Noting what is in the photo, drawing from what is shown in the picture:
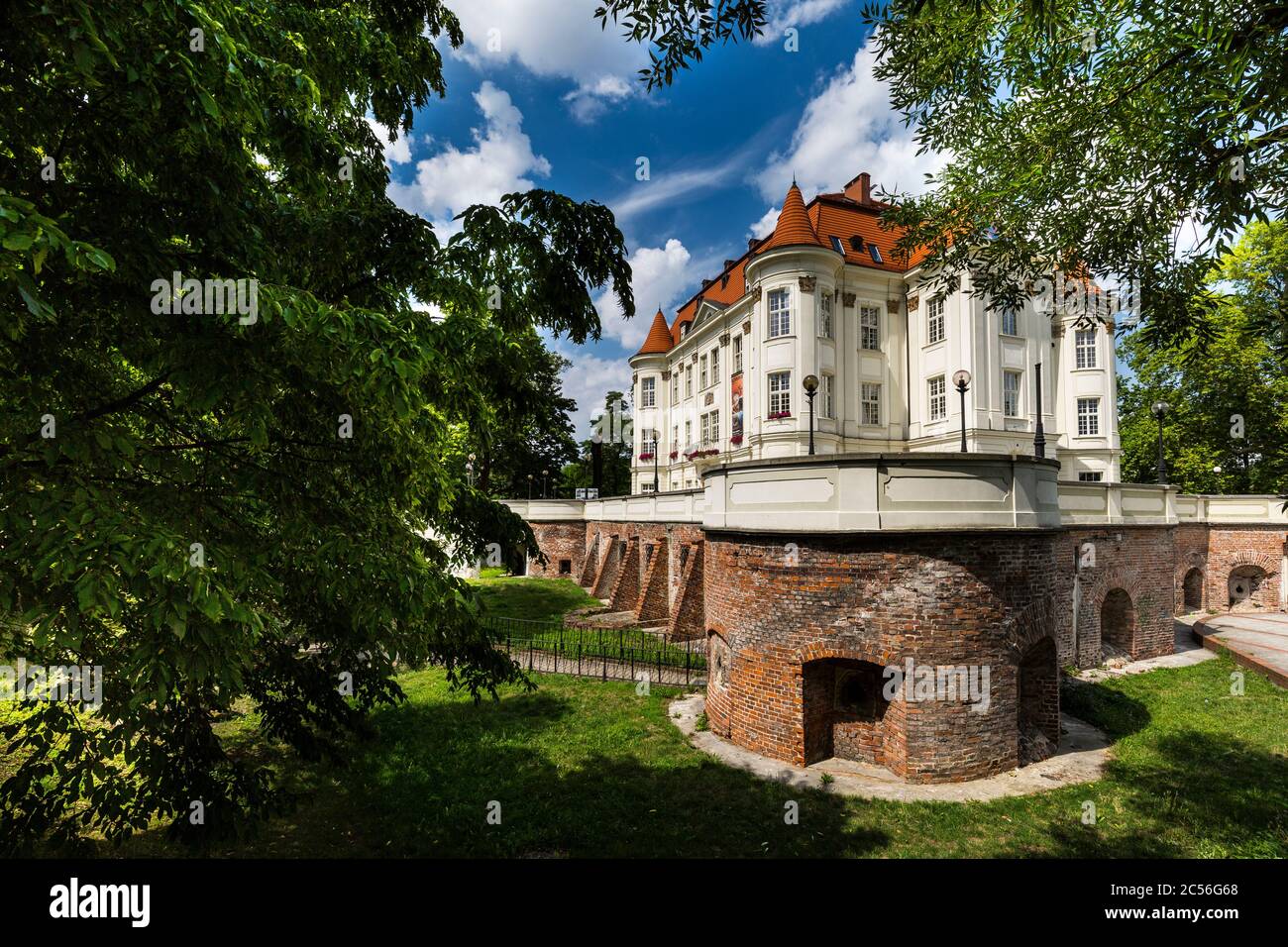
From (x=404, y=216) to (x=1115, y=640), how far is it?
19482 mm

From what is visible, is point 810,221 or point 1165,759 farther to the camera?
point 810,221

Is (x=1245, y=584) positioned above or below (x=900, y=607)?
below

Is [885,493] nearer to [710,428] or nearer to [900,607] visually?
[900,607]

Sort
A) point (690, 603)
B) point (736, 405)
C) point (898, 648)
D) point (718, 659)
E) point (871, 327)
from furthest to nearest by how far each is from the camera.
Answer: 1. point (736, 405)
2. point (871, 327)
3. point (690, 603)
4. point (718, 659)
5. point (898, 648)

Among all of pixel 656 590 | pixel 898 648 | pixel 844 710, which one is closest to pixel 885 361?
pixel 656 590

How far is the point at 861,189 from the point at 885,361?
12.0 m

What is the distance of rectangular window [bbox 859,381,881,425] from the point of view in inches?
1177

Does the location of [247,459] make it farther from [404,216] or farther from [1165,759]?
[1165,759]

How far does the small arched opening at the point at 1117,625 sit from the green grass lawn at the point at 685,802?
417 cm

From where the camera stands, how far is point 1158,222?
21.5ft

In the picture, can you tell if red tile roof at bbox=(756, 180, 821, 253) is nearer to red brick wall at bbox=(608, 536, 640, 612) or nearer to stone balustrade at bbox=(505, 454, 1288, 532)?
red brick wall at bbox=(608, 536, 640, 612)

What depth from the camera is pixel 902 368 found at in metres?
30.1

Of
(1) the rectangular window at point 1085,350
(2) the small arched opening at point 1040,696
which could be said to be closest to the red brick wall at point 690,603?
(2) the small arched opening at point 1040,696
